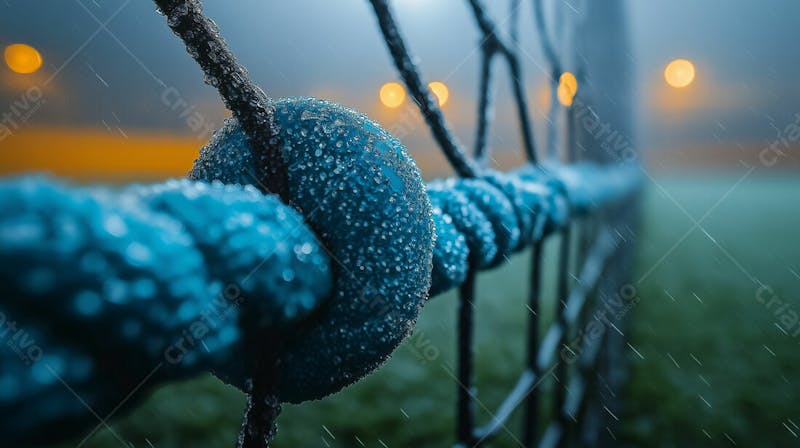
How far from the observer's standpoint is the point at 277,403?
359 millimetres

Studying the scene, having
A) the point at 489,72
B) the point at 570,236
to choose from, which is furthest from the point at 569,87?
the point at 489,72

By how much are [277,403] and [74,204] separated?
0.71 ft

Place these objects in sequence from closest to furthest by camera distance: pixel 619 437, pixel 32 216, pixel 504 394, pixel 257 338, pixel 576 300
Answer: pixel 32 216 < pixel 257 338 < pixel 576 300 < pixel 619 437 < pixel 504 394

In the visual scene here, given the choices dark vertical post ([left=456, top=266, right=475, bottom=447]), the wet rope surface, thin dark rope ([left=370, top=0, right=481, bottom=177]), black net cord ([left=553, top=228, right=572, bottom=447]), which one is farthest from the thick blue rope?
black net cord ([left=553, top=228, right=572, bottom=447])

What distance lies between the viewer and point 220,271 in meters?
0.24

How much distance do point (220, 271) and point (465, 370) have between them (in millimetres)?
672

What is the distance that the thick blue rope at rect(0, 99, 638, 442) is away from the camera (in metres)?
0.18

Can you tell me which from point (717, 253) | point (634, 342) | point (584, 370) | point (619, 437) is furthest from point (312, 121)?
point (717, 253)

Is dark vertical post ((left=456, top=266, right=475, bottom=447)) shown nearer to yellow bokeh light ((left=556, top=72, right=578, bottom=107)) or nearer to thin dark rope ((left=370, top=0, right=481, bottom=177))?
thin dark rope ((left=370, top=0, right=481, bottom=177))

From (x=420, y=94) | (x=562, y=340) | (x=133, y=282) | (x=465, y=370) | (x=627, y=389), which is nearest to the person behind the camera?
(x=133, y=282)

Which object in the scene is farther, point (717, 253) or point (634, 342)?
point (717, 253)

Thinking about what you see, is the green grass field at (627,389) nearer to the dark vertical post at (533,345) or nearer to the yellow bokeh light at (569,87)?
the dark vertical post at (533,345)

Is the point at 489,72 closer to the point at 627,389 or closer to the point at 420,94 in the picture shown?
the point at 420,94

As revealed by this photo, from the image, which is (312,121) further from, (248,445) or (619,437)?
(619,437)
